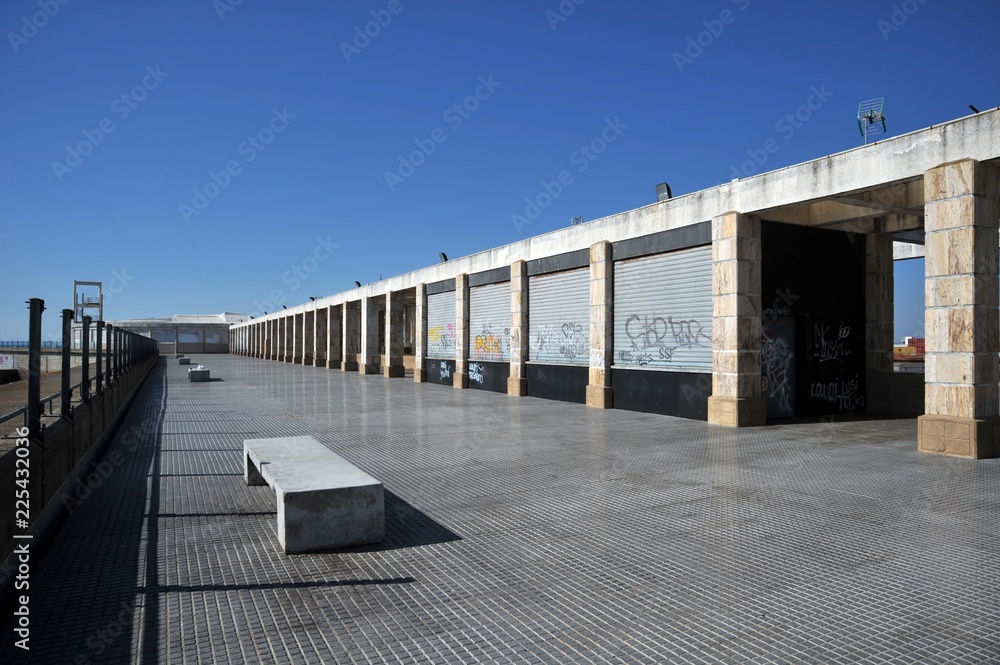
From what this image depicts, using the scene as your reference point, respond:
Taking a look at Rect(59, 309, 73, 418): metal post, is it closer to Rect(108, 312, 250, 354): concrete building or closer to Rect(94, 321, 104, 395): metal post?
Rect(94, 321, 104, 395): metal post

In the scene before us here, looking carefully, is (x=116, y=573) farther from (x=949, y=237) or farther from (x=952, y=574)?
(x=949, y=237)

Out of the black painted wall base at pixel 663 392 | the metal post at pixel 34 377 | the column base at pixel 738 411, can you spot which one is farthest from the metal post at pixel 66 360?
the black painted wall base at pixel 663 392

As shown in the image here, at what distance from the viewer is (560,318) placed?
19859mm

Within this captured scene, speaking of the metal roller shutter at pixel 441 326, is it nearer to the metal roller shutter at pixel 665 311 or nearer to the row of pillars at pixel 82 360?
the metal roller shutter at pixel 665 311

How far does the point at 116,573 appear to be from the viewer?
4.89 meters

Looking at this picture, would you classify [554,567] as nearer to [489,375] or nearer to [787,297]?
[787,297]

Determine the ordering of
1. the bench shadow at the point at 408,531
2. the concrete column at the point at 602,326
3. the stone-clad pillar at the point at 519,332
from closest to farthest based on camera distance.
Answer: the bench shadow at the point at 408,531
the concrete column at the point at 602,326
the stone-clad pillar at the point at 519,332

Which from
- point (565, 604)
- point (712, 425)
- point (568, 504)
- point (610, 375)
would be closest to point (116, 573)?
point (565, 604)

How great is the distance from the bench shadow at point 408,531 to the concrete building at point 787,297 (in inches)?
327

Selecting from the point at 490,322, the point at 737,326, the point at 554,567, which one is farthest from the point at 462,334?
the point at 554,567

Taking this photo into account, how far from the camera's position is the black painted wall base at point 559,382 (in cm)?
1866

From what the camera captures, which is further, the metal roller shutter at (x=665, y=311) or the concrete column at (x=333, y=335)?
the concrete column at (x=333, y=335)

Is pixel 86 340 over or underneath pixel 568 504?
over

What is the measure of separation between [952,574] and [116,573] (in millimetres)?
6314
